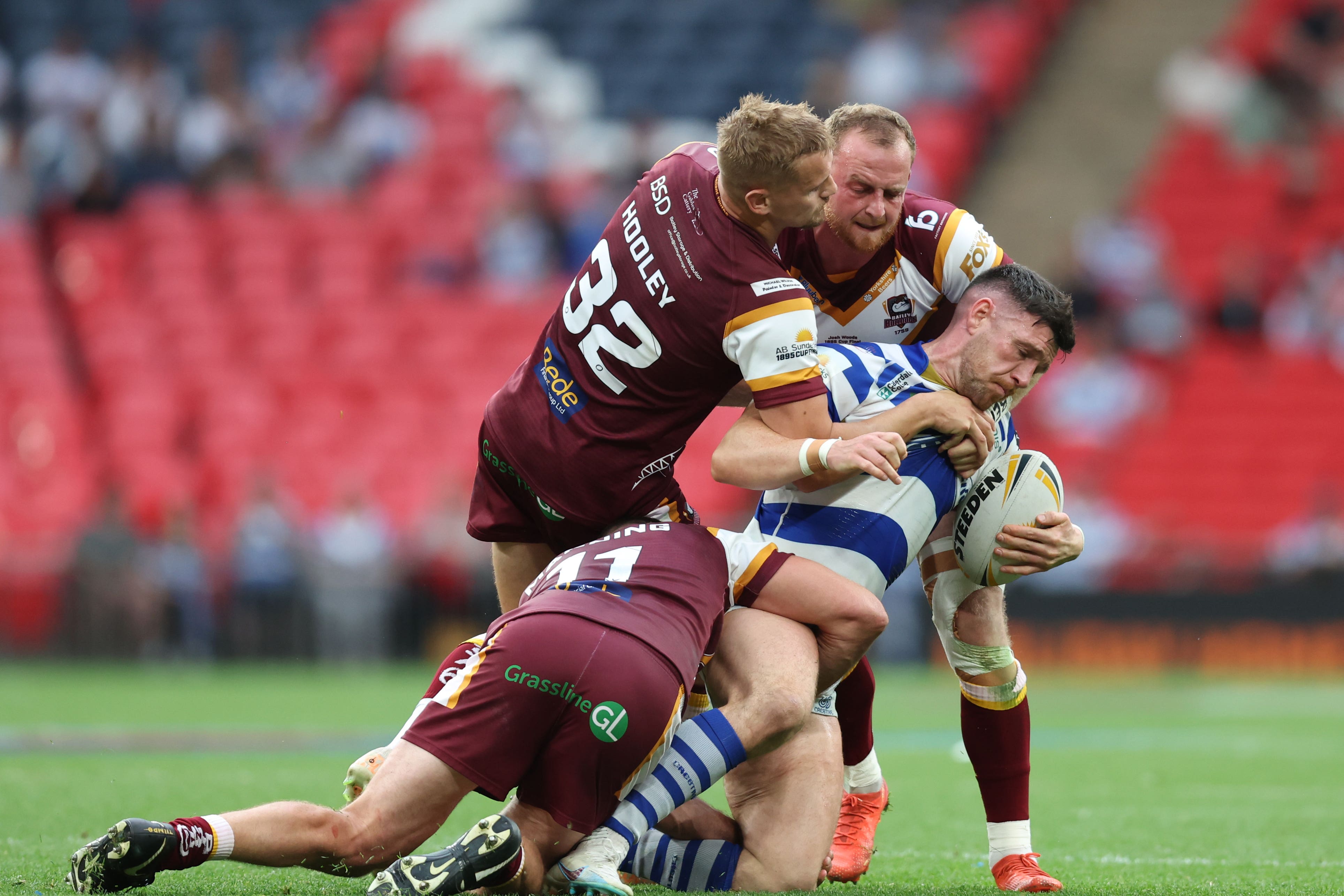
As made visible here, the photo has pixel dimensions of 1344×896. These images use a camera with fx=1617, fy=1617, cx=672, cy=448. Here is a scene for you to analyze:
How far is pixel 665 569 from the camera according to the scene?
4.88 meters

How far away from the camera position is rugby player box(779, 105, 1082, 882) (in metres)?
5.45

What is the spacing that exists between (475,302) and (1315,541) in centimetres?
965

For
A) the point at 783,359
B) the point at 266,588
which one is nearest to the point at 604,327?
the point at 783,359

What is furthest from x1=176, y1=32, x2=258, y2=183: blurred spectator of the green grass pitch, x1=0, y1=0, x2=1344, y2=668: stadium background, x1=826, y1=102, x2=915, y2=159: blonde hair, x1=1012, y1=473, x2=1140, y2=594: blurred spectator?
x1=826, y1=102, x2=915, y2=159: blonde hair

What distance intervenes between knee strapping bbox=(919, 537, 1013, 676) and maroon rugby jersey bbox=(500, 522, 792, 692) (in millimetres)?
748

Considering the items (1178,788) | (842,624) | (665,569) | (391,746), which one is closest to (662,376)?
(665,569)

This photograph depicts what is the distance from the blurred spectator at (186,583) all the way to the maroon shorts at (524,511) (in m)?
11.2

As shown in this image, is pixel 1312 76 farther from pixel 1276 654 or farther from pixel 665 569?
pixel 665 569

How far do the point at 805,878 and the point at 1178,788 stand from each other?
12.5 ft

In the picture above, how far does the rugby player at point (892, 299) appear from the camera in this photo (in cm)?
545

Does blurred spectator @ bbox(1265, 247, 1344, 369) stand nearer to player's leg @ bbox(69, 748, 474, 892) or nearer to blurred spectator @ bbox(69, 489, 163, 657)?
blurred spectator @ bbox(69, 489, 163, 657)

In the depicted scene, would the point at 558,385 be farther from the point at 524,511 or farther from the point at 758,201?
the point at 758,201

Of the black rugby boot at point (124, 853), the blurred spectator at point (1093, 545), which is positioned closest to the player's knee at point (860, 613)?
the black rugby boot at point (124, 853)

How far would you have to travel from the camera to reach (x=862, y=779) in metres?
5.91
